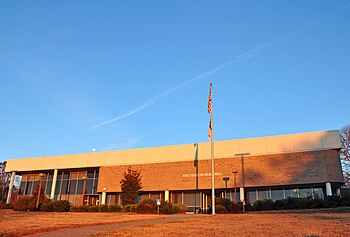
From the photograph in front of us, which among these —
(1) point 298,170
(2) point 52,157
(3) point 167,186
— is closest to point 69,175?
(2) point 52,157

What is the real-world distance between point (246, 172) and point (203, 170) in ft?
17.1

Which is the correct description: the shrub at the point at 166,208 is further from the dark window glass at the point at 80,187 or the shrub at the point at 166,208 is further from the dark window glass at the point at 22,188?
the dark window glass at the point at 22,188

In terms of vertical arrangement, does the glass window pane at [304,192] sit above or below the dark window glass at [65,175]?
below

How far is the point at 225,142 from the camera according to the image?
126 ft

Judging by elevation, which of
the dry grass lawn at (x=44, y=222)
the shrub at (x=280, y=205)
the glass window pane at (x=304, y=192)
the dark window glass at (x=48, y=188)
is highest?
the dark window glass at (x=48, y=188)

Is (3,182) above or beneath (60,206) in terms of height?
above

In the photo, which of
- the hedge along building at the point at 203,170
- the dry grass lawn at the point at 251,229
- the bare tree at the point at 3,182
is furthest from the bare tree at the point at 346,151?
the bare tree at the point at 3,182

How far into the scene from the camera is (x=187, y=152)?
40.2 meters

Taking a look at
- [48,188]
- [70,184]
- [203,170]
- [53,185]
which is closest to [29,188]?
[48,188]

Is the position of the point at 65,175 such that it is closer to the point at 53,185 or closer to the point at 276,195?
the point at 53,185

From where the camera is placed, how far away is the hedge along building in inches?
1314

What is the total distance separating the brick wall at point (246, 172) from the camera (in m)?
32.9

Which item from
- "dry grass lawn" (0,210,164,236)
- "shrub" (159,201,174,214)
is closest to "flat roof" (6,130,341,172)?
"shrub" (159,201,174,214)

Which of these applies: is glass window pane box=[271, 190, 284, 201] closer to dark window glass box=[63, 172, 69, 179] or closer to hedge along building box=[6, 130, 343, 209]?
hedge along building box=[6, 130, 343, 209]
